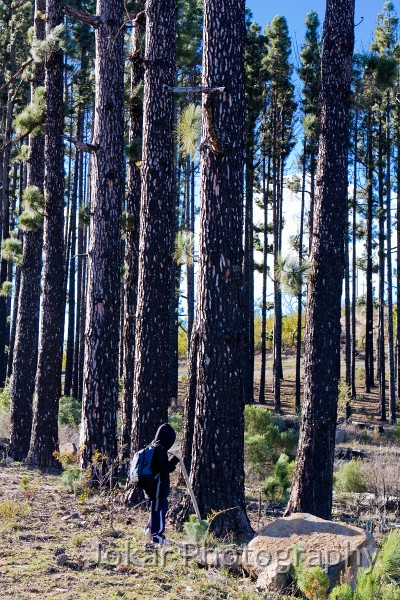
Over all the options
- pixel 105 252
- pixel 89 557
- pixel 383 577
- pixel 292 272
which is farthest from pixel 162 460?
pixel 105 252

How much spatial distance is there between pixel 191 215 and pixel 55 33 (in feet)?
63.7

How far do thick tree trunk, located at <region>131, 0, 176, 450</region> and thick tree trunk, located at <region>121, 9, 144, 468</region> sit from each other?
1473 millimetres

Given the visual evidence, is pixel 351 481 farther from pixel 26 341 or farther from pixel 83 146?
pixel 83 146

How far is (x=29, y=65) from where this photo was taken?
15047 millimetres

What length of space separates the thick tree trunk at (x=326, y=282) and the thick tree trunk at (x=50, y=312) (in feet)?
17.4

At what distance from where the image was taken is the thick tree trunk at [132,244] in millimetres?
11633

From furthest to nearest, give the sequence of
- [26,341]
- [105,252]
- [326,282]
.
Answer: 1. [26,341]
2. [105,252]
3. [326,282]

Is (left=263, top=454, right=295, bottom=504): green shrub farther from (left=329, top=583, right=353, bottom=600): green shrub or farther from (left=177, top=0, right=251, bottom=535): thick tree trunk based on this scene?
(left=329, top=583, right=353, bottom=600): green shrub

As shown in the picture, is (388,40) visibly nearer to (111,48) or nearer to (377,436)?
(377,436)

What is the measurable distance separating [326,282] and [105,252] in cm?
344

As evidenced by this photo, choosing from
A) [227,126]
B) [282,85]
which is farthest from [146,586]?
[282,85]

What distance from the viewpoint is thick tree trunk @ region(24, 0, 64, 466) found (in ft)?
40.6

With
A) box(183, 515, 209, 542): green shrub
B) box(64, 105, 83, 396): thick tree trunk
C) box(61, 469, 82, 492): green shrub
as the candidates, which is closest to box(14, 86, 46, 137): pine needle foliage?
box(61, 469, 82, 492): green shrub

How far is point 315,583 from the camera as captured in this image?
499 centimetres
